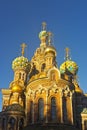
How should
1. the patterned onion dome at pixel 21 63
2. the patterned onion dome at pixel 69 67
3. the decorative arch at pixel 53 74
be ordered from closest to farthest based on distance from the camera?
the decorative arch at pixel 53 74 < the patterned onion dome at pixel 21 63 < the patterned onion dome at pixel 69 67

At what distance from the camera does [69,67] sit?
3725 centimetres

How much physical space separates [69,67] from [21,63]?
717cm

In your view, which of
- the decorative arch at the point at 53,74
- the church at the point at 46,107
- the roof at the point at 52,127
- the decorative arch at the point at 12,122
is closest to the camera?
the roof at the point at 52,127

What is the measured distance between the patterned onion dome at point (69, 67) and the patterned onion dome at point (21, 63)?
17.6ft

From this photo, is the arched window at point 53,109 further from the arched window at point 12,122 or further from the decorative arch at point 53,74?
the arched window at point 12,122

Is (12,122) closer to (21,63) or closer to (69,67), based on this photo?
(21,63)

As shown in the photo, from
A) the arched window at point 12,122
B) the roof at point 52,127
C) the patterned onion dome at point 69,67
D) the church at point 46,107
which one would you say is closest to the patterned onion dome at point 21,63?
the patterned onion dome at point 69,67

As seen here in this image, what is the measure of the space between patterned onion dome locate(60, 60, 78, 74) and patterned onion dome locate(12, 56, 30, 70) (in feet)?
17.6

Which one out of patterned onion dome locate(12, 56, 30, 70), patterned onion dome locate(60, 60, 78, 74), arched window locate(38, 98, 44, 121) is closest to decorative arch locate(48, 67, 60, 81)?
arched window locate(38, 98, 44, 121)

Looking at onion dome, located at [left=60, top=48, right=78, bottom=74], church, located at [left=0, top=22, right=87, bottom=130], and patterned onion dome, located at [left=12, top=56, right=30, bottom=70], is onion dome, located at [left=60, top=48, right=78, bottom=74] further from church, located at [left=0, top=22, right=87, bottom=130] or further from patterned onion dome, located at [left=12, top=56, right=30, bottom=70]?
church, located at [left=0, top=22, right=87, bottom=130]

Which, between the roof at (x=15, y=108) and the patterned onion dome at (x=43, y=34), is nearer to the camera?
the roof at (x=15, y=108)

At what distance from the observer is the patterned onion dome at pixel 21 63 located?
34.5 m

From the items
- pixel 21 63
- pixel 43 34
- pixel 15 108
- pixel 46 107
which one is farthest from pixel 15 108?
pixel 43 34

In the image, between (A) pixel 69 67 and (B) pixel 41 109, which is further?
(A) pixel 69 67
